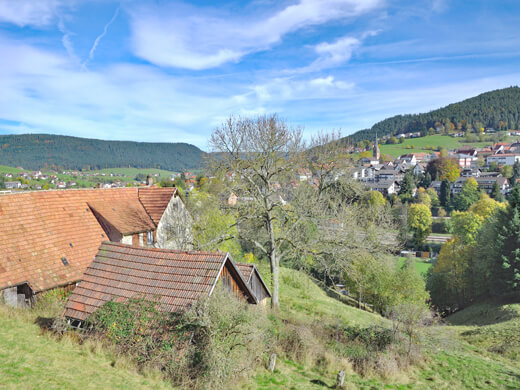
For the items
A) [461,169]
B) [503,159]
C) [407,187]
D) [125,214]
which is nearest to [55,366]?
[125,214]

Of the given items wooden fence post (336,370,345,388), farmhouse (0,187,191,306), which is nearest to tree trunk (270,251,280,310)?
farmhouse (0,187,191,306)

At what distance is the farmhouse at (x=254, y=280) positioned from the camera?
14468 millimetres

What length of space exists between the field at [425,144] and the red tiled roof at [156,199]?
16470 cm

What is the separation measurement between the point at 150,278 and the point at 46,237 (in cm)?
816

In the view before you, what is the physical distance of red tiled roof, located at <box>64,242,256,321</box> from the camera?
9828mm

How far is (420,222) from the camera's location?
219 feet

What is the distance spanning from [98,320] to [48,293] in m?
5.34

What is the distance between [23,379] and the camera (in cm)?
721

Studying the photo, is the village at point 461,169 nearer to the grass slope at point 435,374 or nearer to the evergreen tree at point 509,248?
the evergreen tree at point 509,248

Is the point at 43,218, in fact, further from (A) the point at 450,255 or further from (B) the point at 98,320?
(A) the point at 450,255

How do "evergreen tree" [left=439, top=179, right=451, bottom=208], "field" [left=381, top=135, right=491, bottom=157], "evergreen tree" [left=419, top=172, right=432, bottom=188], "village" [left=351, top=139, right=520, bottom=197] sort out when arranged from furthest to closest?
1. "field" [left=381, top=135, right=491, bottom=157]
2. "evergreen tree" [left=419, top=172, right=432, bottom=188]
3. "village" [left=351, top=139, right=520, bottom=197]
4. "evergreen tree" [left=439, top=179, right=451, bottom=208]

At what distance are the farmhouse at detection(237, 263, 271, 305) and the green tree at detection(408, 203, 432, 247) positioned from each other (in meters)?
57.8

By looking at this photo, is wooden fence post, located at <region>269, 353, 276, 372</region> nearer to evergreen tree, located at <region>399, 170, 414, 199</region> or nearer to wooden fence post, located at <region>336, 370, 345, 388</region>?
wooden fence post, located at <region>336, 370, 345, 388</region>

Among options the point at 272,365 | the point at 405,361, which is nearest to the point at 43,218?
the point at 272,365
